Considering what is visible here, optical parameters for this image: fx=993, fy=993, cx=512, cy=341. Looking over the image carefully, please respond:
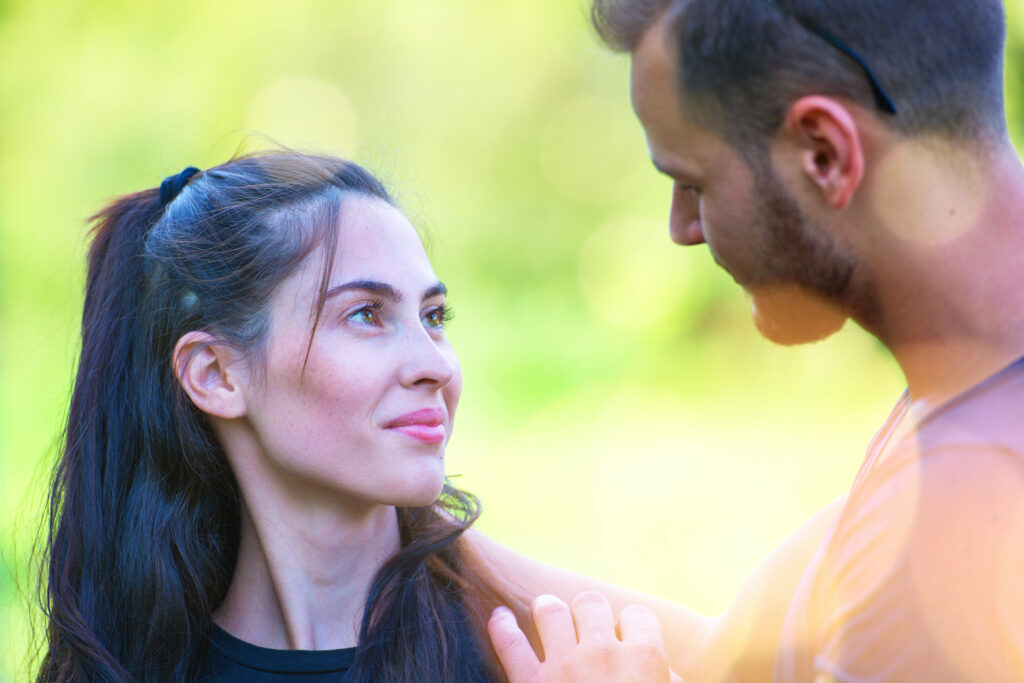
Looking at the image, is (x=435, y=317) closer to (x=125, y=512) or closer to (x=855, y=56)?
(x=125, y=512)

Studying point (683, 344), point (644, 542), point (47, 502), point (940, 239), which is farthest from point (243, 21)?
point (940, 239)

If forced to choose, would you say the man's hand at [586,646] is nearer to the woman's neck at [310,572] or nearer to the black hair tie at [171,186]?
the woman's neck at [310,572]

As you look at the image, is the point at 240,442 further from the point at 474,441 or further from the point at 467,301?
the point at 467,301

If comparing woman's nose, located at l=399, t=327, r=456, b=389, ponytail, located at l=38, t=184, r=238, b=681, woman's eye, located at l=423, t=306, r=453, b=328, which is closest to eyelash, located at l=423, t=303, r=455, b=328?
woman's eye, located at l=423, t=306, r=453, b=328

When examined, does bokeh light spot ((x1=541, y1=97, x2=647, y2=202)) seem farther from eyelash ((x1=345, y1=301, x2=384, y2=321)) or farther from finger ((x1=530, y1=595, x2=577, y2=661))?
finger ((x1=530, y1=595, x2=577, y2=661))

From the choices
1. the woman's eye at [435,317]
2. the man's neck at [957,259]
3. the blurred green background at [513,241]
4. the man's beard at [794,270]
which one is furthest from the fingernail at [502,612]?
the blurred green background at [513,241]

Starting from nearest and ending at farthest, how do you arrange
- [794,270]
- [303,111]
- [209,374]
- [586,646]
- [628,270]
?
[794,270], [586,646], [209,374], [303,111], [628,270]

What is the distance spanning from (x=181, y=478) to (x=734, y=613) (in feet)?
4.35

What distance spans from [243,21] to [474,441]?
3893 mm

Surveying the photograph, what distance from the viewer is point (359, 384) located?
2.10 m

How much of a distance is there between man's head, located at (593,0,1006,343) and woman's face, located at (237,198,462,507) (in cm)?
70

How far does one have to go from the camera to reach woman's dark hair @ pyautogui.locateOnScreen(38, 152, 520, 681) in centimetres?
221

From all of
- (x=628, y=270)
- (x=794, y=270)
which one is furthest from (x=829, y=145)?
(x=628, y=270)

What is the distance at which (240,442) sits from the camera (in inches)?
91.0
